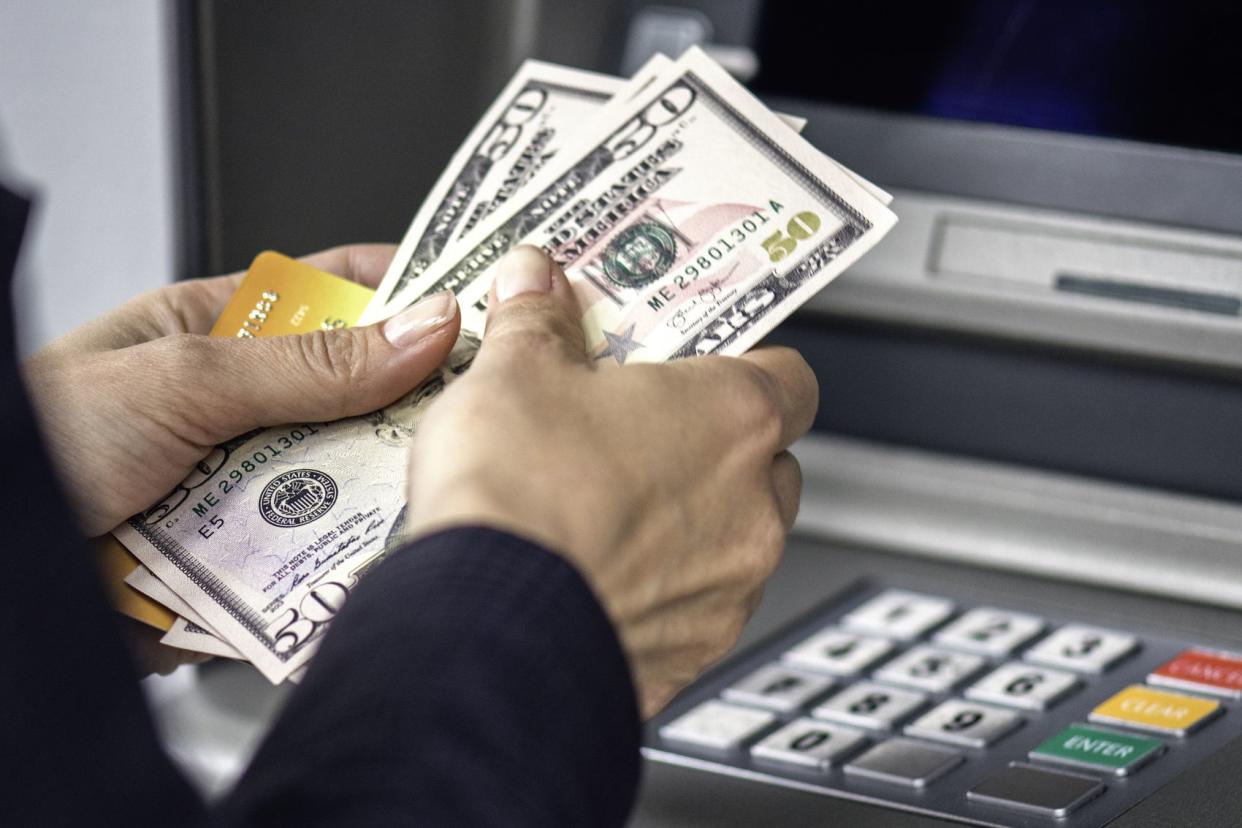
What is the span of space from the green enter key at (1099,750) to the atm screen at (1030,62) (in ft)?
2.00

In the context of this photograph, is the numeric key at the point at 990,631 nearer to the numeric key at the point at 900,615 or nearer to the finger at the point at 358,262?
the numeric key at the point at 900,615

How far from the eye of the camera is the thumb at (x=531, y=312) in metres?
0.74

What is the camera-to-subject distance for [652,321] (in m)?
0.94

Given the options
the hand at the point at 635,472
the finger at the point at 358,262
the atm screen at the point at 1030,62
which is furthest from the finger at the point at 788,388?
the atm screen at the point at 1030,62

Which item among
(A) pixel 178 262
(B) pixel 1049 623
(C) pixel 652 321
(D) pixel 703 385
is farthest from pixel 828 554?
(A) pixel 178 262

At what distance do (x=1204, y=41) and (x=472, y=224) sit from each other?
71 cm

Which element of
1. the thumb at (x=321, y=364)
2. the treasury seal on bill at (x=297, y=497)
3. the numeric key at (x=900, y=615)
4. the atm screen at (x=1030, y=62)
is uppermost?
the atm screen at (x=1030, y=62)

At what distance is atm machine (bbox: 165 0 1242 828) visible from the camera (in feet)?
3.46

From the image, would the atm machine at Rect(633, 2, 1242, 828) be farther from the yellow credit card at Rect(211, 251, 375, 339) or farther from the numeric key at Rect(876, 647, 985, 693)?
the yellow credit card at Rect(211, 251, 375, 339)

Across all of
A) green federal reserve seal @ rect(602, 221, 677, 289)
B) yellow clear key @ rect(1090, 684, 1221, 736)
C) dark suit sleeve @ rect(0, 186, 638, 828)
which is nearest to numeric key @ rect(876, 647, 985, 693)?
yellow clear key @ rect(1090, 684, 1221, 736)

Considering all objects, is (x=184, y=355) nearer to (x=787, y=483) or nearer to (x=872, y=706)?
(x=787, y=483)

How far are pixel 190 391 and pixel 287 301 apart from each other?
0.17 metres

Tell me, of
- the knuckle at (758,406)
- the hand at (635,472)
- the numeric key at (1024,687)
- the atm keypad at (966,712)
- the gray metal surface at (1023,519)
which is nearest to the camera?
the hand at (635,472)

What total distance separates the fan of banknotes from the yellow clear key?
375mm
